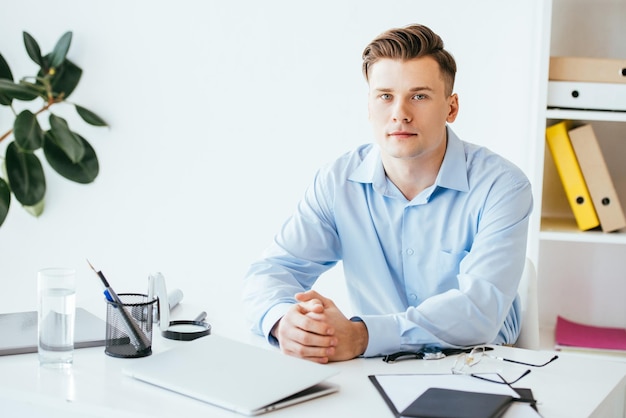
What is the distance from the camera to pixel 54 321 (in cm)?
148

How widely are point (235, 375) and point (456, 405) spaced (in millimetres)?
358

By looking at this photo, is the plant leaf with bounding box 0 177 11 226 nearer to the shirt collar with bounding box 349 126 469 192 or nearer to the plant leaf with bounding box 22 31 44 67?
the plant leaf with bounding box 22 31 44 67

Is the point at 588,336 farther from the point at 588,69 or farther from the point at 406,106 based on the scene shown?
the point at 406,106

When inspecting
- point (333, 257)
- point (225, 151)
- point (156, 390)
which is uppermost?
point (225, 151)

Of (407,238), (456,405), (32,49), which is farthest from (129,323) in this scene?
(32,49)

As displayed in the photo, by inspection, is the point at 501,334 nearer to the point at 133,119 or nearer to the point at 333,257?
the point at 333,257

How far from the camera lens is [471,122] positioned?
2904 mm

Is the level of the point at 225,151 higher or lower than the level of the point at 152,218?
higher

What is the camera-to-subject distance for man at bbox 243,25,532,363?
1863 millimetres

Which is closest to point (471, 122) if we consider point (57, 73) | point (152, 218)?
point (152, 218)

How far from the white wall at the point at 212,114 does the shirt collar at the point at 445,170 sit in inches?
31.5

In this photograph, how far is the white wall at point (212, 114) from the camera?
2.89 meters

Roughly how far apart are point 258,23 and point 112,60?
24.3 inches

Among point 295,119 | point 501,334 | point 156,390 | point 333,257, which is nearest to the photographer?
point 156,390
